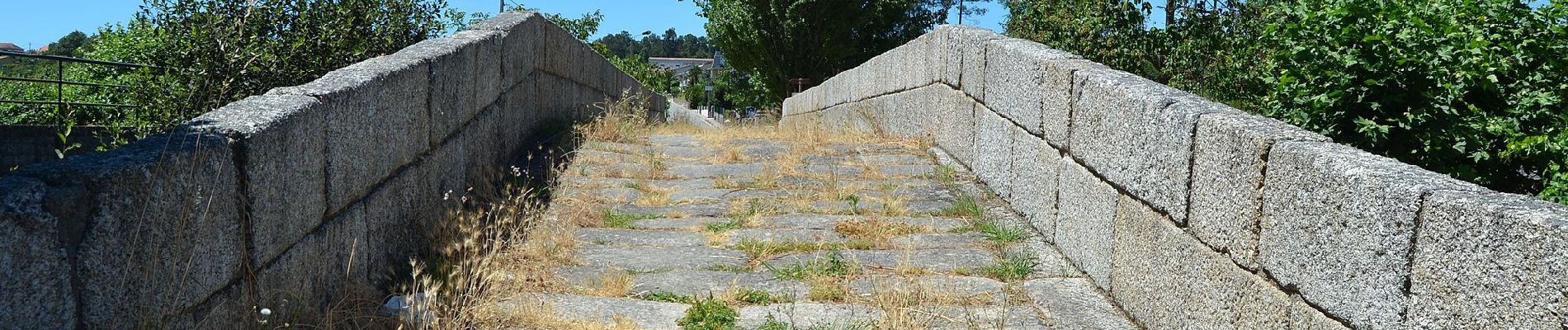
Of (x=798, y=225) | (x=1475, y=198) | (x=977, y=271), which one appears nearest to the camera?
(x=1475, y=198)

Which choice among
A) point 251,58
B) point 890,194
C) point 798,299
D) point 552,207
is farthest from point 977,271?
point 251,58

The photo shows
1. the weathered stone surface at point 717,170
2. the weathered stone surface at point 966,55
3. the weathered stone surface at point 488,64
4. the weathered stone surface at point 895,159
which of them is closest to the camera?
the weathered stone surface at point 488,64

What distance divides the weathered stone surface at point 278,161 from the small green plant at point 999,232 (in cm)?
293

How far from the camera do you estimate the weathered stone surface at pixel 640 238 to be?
536cm

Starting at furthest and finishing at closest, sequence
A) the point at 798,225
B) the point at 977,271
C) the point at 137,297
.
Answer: the point at 798,225, the point at 977,271, the point at 137,297

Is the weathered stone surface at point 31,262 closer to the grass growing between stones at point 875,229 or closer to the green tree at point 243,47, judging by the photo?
the grass growing between stones at point 875,229

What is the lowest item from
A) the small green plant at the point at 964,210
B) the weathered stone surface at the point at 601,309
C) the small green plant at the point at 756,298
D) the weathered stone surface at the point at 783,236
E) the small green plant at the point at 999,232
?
the weathered stone surface at the point at 601,309

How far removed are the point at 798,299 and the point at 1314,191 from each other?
196cm

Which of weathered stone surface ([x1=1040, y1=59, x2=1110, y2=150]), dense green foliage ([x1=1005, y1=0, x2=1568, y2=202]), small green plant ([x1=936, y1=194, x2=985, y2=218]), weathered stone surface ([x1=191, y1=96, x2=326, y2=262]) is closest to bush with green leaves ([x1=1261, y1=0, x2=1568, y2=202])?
dense green foliage ([x1=1005, y1=0, x2=1568, y2=202])

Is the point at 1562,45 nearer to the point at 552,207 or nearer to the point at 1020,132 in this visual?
the point at 1020,132

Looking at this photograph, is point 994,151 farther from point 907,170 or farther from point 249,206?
point 249,206

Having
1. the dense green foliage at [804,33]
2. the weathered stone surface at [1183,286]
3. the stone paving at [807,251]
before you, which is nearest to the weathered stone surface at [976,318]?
the stone paving at [807,251]

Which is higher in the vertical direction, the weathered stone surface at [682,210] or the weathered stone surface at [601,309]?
the weathered stone surface at [682,210]

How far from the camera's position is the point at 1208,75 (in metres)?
8.80
